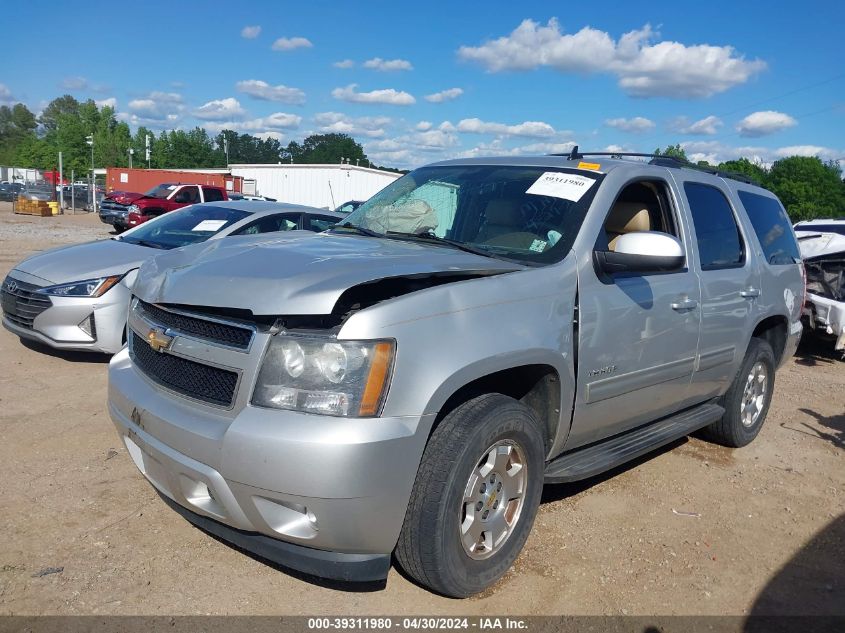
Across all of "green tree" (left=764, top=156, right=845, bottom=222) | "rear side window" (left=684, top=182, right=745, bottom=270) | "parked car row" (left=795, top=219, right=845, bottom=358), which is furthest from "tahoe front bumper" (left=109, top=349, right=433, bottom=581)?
"green tree" (left=764, top=156, right=845, bottom=222)

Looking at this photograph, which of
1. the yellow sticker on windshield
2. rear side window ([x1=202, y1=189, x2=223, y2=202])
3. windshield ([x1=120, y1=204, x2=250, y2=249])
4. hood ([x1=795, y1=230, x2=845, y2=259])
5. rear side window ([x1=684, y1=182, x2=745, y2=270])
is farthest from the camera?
rear side window ([x1=202, y1=189, x2=223, y2=202])

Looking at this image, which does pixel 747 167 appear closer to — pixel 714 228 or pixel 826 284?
pixel 826 284

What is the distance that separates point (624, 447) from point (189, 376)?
2.39 m

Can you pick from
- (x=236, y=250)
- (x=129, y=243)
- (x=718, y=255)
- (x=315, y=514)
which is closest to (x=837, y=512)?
(x=718, y=255)

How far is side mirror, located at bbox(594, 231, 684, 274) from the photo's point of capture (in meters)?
3.42

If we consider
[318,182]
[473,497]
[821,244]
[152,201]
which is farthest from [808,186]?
[473,497]

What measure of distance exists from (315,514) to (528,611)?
1157 mm

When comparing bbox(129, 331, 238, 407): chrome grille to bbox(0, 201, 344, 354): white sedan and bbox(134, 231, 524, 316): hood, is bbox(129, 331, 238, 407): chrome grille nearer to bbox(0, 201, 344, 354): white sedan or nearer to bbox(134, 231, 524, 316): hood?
bbox(134, 231, 524, 316): hood

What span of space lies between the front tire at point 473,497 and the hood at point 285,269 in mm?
662

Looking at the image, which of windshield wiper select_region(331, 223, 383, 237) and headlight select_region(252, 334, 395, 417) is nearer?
headlight select_region(252, 334, 395, 417)

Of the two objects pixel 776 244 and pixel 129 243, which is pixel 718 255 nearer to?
pixel 776 244

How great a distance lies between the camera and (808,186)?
6300cm

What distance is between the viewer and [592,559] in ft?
11.6

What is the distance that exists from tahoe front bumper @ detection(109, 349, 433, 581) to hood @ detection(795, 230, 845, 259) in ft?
26.6
